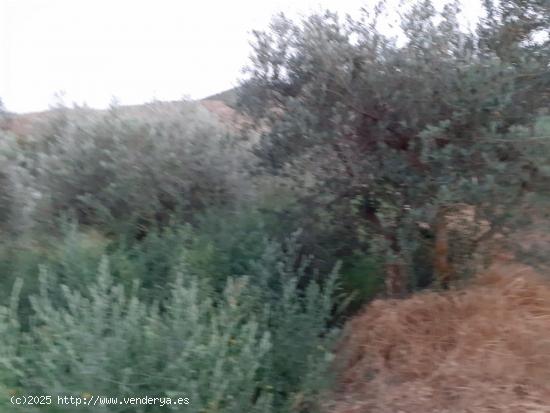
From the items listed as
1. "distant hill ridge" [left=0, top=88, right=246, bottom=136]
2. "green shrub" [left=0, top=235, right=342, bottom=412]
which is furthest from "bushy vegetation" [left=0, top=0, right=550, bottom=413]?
"distant hill ridge" [left=0, top=88, right=246, bottom=136]

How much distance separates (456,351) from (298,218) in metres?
2.23

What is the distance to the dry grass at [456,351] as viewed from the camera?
601 cm

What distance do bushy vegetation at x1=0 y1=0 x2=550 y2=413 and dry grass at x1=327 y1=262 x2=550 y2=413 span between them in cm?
Answer: 38

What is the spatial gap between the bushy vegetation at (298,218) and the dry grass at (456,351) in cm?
38

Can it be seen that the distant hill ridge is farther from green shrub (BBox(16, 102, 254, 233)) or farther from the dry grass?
the dry grass

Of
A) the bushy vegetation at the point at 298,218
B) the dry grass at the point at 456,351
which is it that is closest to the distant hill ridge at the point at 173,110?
the bushy vegetation at the point at 298,218

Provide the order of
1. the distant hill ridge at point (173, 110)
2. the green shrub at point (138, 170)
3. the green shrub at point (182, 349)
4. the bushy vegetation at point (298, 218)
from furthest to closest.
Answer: the green shrub at point (138, 170)
the distant hill ridge at point (173, 110)
the bushy vegetation at point (298, 218)
the green shrub at point (182, 349)

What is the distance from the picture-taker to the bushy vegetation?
5.43m

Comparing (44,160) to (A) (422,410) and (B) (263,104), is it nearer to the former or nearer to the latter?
(B) (263,104)

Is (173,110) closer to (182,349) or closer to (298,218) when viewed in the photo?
(298,218)

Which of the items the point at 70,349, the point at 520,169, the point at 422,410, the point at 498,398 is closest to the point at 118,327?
the point at 70,349

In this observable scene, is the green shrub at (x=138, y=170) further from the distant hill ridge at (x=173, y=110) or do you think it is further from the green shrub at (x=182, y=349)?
the green shrub at (x=182, y=349)

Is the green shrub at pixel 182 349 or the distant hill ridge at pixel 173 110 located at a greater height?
the distant hill ridge at pixel 173 110

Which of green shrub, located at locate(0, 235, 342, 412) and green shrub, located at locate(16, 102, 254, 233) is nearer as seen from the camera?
green shrub, located at locate(0, 235, 342, 412)
